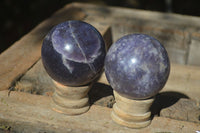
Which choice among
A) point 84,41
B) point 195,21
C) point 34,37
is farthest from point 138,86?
point 195,21

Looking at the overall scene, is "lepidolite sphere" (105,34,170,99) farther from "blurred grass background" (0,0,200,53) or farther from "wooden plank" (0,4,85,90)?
"blurred grass background" (0,0,200,53)

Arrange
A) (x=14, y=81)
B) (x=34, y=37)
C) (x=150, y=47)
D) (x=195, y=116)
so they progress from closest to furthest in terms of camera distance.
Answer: (x=150, y=47), (x=195, y=116), (x=14, y=81), (x=34, y=37)

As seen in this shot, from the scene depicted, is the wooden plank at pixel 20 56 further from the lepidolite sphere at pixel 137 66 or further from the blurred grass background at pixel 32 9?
the blurred grass background at pixel 32 9

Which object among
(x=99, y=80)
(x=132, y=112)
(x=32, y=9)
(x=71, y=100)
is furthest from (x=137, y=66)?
(x=32, y=9)

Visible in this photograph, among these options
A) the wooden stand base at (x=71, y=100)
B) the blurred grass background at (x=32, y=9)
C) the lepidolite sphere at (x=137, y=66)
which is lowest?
the blurred grass background at (x=32, y=9)

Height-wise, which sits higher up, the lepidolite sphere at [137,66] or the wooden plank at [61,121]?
the lepidolite sphere at [137,66]

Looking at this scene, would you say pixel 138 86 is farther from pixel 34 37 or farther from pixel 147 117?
pixel 34 37

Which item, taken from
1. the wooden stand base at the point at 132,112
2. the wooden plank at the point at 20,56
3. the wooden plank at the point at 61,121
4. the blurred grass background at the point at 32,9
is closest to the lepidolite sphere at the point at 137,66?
the wooden stand base at the point at 132,112
